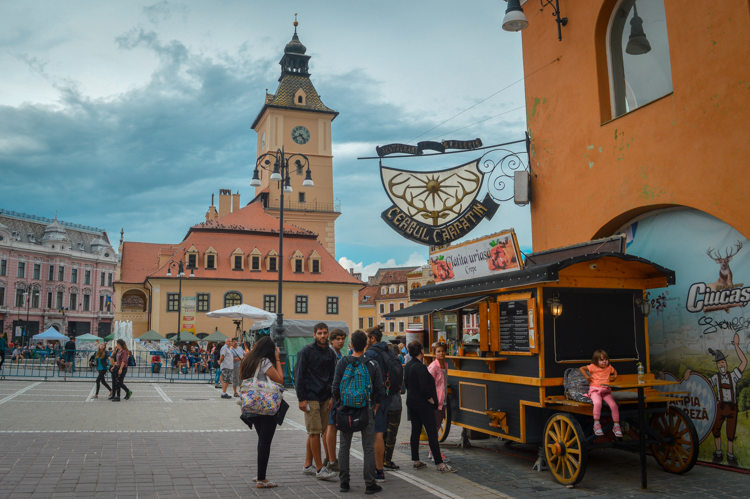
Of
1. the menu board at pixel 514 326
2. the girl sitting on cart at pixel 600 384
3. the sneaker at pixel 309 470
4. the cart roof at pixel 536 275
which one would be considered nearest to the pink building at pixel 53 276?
the cart roof at pixel 536 275

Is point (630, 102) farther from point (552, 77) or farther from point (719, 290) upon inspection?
point (719, 290)

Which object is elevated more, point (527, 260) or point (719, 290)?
point (527, 260)

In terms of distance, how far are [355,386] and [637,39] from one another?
7.62 metres

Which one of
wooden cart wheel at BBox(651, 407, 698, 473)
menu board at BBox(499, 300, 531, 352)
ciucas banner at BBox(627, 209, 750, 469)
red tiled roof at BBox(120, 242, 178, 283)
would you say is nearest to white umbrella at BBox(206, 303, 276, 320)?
menu board at BBox(499, 300, 531, 352)

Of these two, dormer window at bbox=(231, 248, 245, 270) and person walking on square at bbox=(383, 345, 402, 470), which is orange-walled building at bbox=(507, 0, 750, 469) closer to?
person walking on square at bbox=(383, 345, 402, 470)

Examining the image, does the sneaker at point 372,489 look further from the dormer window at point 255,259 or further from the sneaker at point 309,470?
the dormer window at point 255,259

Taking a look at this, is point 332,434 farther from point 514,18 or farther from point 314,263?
point 314,263

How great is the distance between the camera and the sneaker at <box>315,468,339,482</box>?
7.92m

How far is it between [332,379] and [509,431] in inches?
108

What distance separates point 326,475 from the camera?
7922 millimetres

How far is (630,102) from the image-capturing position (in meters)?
10.9

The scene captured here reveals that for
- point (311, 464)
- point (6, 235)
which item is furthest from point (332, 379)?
point (6, 235)

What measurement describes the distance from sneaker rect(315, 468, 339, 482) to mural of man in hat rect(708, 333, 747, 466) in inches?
209

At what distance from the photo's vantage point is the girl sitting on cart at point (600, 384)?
7625 millimetres
